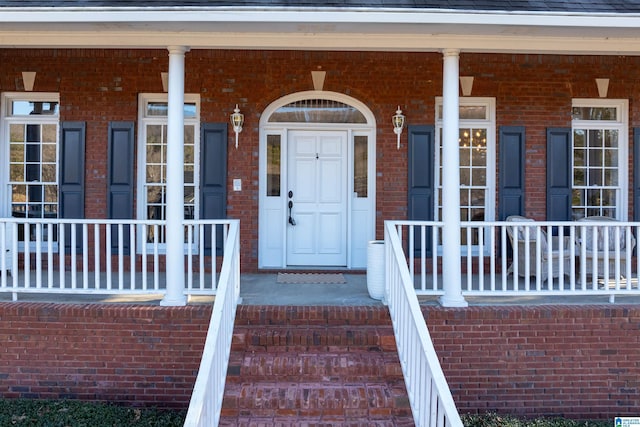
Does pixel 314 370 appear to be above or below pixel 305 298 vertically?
below

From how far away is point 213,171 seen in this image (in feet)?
24.2

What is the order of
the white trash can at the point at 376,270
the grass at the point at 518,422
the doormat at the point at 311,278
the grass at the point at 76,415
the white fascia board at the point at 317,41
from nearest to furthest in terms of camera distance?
the grass at the point at 76,415
the grass at the point at 518,422
the white fascia board at the point at 317,41
the white trash can at the point at 376,270
the doormat at the point at 311,278

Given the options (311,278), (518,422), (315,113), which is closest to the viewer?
(518,422)

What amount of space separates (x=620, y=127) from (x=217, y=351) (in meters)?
6.90

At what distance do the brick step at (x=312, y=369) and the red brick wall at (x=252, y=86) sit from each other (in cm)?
288

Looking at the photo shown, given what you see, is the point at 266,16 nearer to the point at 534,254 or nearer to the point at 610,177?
the point at 534,254

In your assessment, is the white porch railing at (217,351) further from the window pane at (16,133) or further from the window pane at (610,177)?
the window pane at (610,177)

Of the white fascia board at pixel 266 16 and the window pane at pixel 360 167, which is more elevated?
the white fascia board at pixel 266 16

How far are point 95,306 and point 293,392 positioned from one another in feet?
7.66

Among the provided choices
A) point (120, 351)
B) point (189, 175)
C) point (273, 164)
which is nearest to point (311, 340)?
point (120, 351)

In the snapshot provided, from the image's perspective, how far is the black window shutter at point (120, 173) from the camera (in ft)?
24.1

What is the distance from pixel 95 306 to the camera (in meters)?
5.26

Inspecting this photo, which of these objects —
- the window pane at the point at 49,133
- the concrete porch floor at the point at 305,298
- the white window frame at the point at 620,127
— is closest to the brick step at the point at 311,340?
the concrete porch floor at the point at 305,298

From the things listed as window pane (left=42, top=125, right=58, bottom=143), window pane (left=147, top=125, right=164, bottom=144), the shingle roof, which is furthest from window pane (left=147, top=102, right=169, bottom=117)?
the shingle roof
